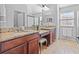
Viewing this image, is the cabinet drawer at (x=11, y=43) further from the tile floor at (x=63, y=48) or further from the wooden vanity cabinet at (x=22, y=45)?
the tile floor at (x=63, y=48)

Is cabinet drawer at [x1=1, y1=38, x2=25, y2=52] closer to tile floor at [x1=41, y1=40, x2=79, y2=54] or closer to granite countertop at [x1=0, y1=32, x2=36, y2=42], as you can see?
granite countertop at [x1=0, y1=32, x2=36, y2=42]

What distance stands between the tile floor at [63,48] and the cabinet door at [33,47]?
14cm

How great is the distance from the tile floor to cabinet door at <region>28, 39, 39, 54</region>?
5.3 inches

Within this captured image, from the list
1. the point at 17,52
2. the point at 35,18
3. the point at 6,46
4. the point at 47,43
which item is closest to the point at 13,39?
the point at 6,46

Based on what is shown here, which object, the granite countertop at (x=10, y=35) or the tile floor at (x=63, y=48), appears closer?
the granite countertop at (x=10, y=35)

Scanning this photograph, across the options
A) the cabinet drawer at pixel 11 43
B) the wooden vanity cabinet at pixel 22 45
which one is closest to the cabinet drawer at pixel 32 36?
the wooden vanity cabinet at pixel 22 45

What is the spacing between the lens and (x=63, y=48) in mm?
2102

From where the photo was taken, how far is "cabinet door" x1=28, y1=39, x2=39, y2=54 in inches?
83.9

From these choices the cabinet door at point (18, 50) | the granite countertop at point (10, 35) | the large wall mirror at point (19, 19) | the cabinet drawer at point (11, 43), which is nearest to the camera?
the cabinet drawer at point (11, 43)

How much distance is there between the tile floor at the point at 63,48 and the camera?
2053 mm

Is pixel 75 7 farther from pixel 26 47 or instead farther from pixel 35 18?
pixel 26 47

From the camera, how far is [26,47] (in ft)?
6.72

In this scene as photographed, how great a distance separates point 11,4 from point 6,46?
0.78 meters

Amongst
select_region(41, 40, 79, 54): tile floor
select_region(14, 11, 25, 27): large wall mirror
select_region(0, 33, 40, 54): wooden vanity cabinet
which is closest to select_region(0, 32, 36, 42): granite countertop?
select_region(0, 33, 40, 54): wooden vanity cabinet
